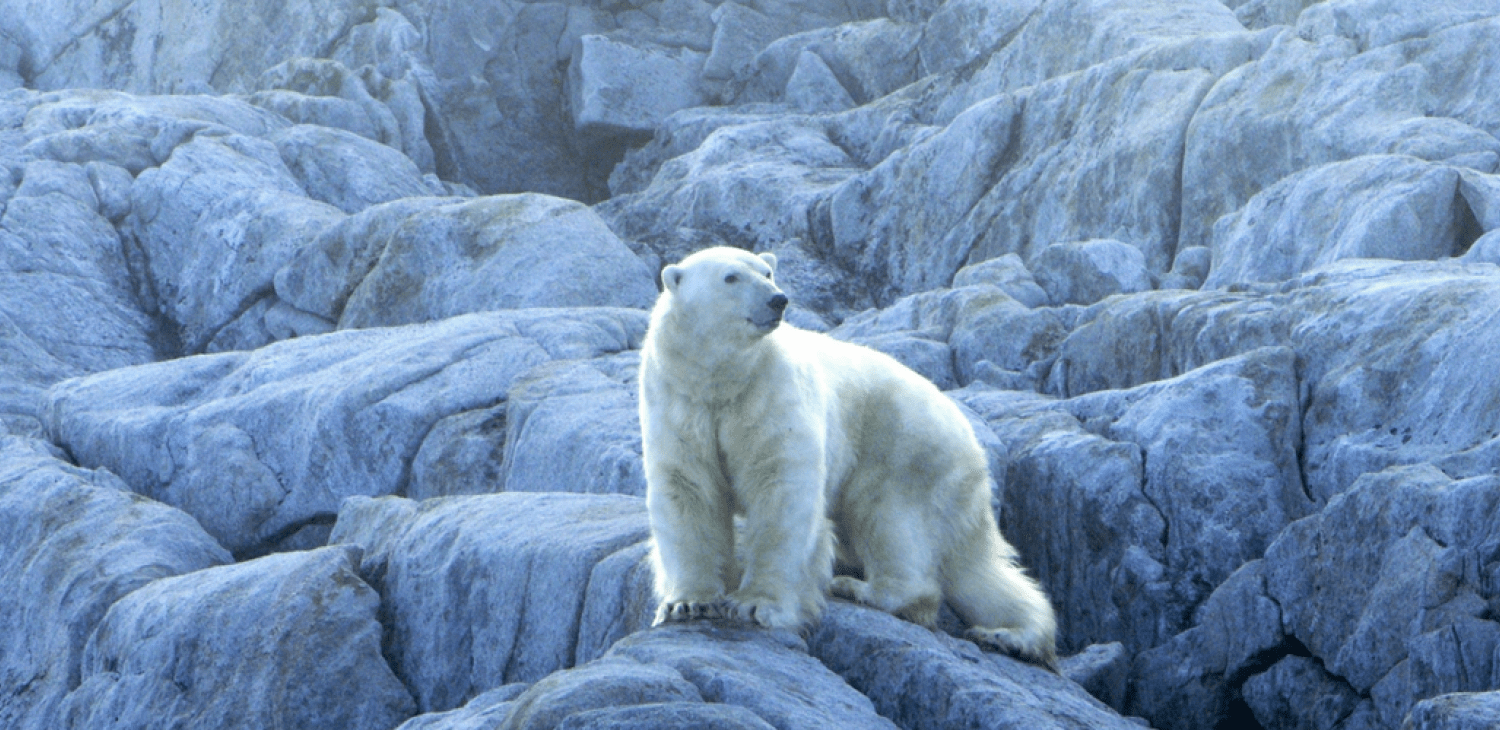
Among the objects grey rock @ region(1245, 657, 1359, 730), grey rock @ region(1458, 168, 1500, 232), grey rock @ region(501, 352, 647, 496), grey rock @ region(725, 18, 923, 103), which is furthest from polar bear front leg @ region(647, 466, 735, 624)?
grey rock @ region(725, 18, 923, 103)

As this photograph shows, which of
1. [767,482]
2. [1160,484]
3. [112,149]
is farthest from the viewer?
[112,149]

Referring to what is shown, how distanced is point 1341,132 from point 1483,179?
10.7 ft

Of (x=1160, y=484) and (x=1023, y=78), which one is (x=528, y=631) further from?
(x=1023, y=78)

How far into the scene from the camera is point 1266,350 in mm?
11961

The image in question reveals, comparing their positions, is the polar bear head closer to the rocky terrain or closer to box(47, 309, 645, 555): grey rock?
the rocky terrain

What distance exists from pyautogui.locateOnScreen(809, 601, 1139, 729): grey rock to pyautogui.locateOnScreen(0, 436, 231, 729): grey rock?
658cm

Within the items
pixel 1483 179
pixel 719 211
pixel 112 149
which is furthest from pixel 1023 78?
pixel 112 149

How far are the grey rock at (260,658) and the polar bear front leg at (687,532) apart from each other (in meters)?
3.56

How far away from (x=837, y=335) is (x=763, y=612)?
10.7 metres

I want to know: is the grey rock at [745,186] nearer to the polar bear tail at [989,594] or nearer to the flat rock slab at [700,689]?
the polar bear tail at [989,594]

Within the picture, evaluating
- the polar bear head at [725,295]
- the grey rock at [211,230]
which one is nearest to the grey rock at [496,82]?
the grey rock at [211,230]

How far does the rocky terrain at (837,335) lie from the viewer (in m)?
9.23

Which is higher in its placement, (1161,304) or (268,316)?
(1161,304)

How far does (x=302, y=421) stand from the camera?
14.9 metres
